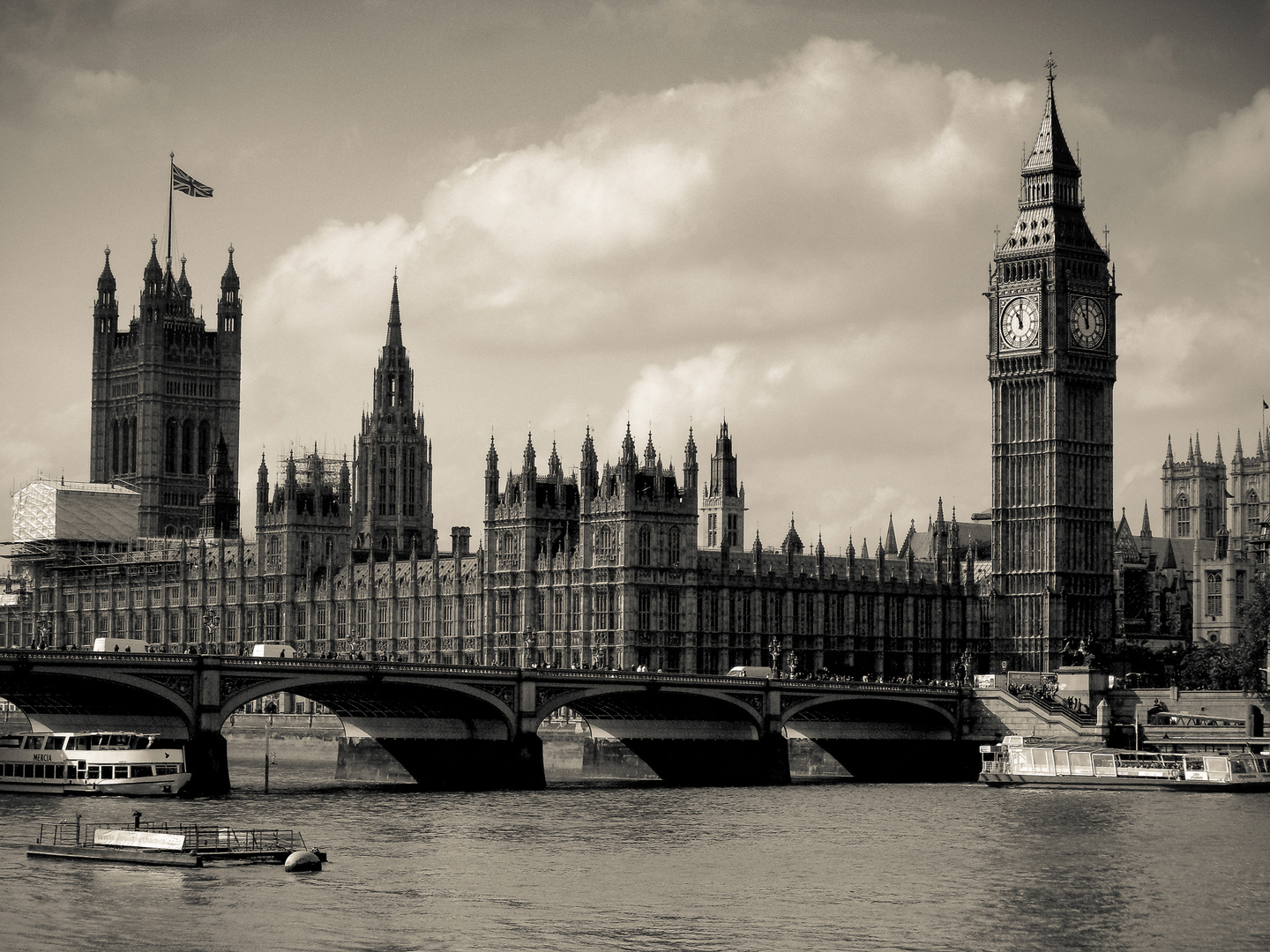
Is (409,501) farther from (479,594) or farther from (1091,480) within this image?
(1091,480)

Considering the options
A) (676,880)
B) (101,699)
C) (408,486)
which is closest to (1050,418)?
(408,486)

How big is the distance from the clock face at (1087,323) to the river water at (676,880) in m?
59.4

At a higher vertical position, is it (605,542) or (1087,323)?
(1087,323)

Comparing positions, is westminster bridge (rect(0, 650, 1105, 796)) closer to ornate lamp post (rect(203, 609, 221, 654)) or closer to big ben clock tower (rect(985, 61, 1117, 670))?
big ben clock tower (rect(985, 61, 1117, 670))

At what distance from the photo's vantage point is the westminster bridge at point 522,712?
101 meters

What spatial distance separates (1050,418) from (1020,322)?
22.2 feet

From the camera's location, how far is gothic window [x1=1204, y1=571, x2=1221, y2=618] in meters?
175

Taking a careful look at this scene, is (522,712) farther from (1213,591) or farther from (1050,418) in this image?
(1213,591)

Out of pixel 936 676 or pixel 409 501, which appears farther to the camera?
pixel 409 501

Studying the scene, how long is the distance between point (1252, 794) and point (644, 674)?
93.4 feet

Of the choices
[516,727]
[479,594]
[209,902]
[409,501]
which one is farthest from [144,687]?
[409,501]

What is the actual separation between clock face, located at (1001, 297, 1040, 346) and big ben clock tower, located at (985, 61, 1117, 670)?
0.27 feet

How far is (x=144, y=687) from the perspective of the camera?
9894cm

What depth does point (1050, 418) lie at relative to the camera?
156 metres
